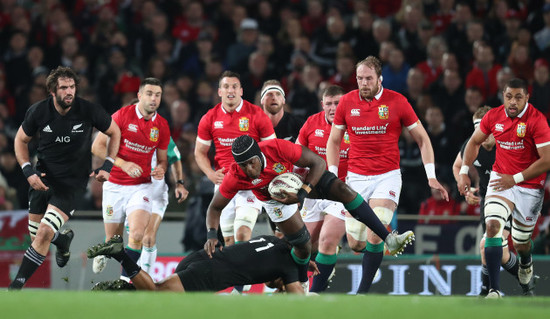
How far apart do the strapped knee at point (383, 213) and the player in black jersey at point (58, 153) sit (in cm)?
302

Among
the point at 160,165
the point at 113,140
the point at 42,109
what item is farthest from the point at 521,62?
the point at 42,109

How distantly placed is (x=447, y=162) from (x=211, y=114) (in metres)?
4.49

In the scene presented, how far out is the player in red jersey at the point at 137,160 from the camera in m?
11.1

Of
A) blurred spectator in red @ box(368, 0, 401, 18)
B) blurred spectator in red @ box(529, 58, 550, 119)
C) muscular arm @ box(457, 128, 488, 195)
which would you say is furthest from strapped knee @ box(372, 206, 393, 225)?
blurred spectator in red @ box(368, 0, 401, 18)

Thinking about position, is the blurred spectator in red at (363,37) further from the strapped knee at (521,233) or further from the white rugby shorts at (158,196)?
the strapped knee at (521,233)

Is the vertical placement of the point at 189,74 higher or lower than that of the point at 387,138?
higher

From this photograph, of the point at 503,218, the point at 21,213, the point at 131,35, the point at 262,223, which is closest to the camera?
the point at 503,218

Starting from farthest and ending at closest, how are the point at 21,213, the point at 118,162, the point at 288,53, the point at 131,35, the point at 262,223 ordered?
the point at 131,35
the point at 288,53
the point at 21,213
the point at 262,223
the point at 118,162

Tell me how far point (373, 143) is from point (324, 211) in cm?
110

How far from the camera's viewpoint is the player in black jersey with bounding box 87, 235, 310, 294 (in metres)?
8.29

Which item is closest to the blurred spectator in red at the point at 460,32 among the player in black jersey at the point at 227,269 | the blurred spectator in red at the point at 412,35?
the blurred spectator in red at the point at 412,35

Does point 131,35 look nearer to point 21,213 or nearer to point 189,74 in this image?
point 189,74

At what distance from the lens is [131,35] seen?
18.2 metres

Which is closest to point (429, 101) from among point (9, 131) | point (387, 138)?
point (387, 138)
